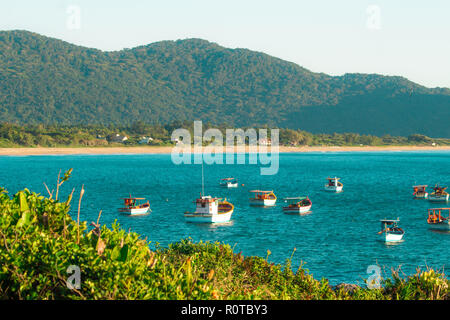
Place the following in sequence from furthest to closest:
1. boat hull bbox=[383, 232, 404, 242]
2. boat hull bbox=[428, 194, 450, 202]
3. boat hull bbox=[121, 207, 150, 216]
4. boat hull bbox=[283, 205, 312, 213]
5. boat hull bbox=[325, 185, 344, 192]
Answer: boat hull bbox=[325, 185, 344, 192], boat hull bbox=[428, 194, 450, 202], boat hull bbox=[283, 205, 312, 213], boat hull bbox=[121, 207, 150, 216], boat hull bbox=[383, 232, 404, 242]

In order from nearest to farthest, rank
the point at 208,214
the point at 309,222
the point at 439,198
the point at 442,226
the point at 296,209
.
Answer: the point at 442,226 < the point at 208,214 < the point at 309,222 < the point at 296,209 < the point at 439,198

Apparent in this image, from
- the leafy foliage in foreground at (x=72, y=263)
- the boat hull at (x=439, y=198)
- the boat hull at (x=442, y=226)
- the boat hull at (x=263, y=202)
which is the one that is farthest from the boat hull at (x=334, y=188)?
the leafy foliage in foreground at (x=72, y=263)

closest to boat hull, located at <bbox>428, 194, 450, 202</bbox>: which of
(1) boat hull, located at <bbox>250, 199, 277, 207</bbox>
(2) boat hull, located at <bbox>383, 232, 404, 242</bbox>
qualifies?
(1) boat hull, located at <bbox>250, 199, 277, 207</bbox>

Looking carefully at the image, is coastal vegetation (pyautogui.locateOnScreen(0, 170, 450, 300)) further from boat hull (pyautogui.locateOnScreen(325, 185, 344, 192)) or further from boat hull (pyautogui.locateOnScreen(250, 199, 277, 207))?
boat hull (pyautogui.locateOnScreen(325, 185, 344, 192))

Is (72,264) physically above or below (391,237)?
above

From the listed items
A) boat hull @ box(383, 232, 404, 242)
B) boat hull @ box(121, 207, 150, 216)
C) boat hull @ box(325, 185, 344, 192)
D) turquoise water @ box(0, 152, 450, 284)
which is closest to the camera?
turquoise water @ box(0, 152, 450, 284)

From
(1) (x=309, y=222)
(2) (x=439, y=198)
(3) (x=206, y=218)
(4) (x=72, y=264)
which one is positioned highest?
(4) (x=72, y=264)

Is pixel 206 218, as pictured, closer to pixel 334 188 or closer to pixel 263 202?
pixel 263 202

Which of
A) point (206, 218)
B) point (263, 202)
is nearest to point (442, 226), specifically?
point (206, 218)

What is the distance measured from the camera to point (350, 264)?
3694 centimetres

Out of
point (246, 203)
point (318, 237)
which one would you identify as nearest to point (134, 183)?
point (246, 203)

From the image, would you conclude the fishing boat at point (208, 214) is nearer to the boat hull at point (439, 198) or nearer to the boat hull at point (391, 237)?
the boat hull at point (391, 237)

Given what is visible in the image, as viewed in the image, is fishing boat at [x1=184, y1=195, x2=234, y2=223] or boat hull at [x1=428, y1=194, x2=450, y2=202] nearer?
fishing boat at [x1=184, y1=195, x2=234, y2=223]

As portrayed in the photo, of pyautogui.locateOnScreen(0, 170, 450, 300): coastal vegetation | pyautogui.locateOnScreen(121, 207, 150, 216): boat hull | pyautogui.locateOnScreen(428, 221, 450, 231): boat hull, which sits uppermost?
pyautogui.locateOnScreen(0, 170, 450, 300): coastal vegetation
